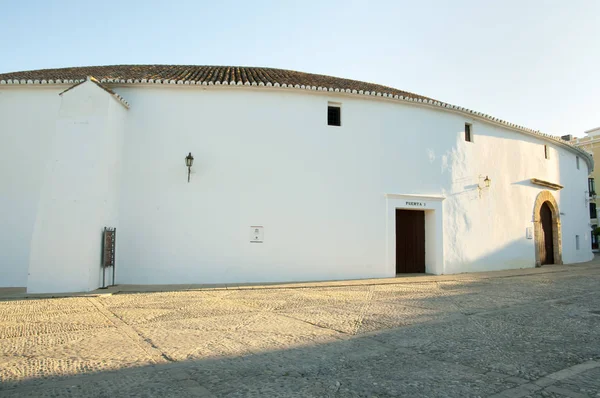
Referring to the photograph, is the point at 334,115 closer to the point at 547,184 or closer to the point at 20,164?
the point at 20,164

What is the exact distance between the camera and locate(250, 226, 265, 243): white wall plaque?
10.4m

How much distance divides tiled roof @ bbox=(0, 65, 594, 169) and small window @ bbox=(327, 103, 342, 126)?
1.75 feet

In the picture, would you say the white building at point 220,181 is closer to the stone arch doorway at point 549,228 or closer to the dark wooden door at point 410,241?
the dark wooden door at point 410,241

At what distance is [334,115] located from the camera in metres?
11.6

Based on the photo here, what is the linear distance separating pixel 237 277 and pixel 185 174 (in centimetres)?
291

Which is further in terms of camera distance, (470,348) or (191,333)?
(191,333)

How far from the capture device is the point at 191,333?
4988 mm

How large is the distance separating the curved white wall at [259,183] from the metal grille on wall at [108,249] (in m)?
0.43

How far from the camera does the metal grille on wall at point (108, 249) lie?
29.6 feet

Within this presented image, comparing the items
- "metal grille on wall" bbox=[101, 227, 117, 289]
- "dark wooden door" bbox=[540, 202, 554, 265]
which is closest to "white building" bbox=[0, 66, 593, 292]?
"metal grille on wall" bbox=[101, 227, 117, 289]

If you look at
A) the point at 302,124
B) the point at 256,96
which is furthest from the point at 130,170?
the point at 302,124

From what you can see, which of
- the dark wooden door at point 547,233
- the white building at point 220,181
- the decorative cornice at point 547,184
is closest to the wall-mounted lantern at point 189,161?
the white building at point 220,181

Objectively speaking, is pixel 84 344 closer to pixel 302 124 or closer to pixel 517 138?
pixel 302 124

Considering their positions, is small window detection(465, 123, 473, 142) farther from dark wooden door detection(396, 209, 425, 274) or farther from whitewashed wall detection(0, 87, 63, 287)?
whitewashed wall detection(0, 87, 63, 287)
